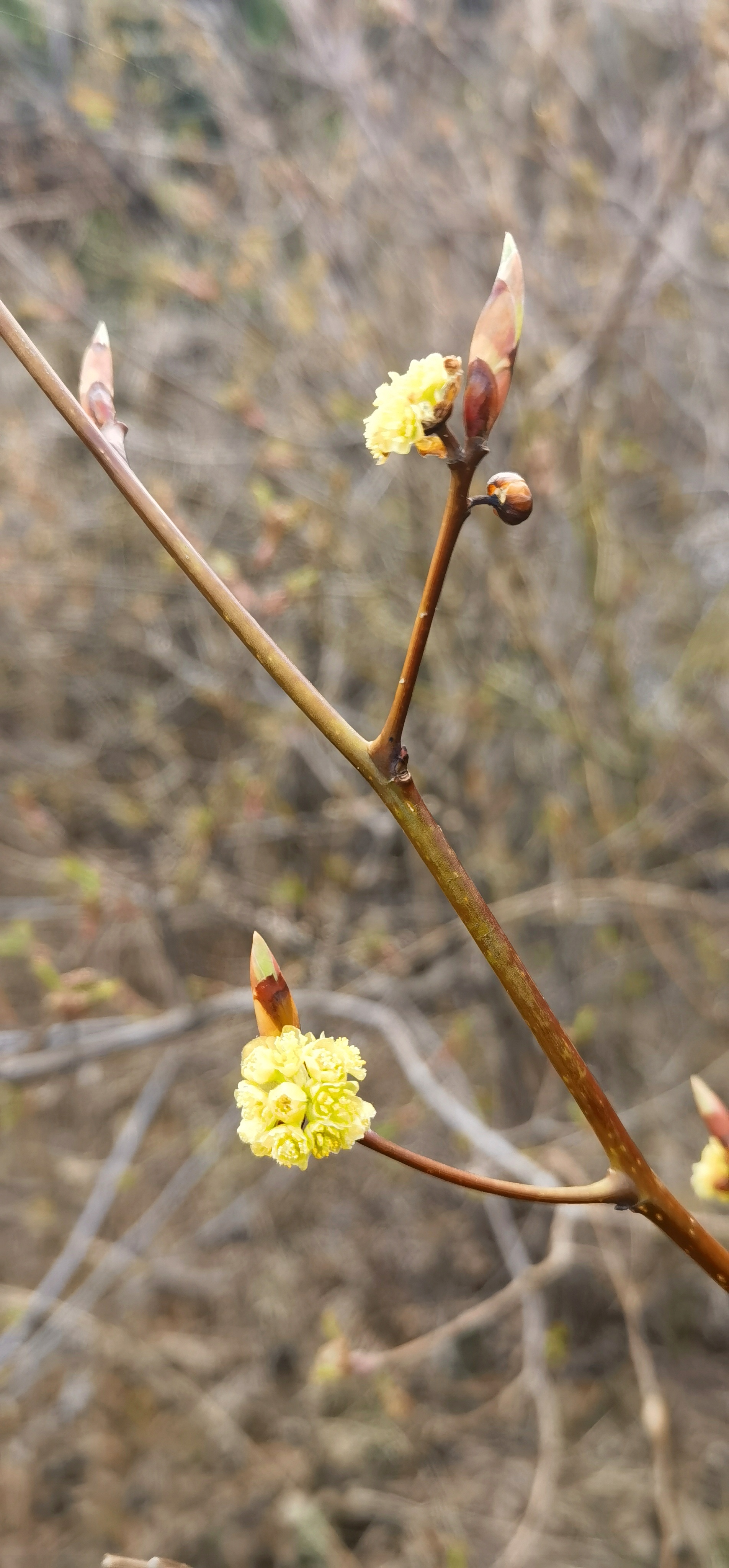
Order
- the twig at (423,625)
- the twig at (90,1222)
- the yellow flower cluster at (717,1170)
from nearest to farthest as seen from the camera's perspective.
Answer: the twig at (423,625), the yellow flower cluster at (717,1170), the twig at (90,1222)

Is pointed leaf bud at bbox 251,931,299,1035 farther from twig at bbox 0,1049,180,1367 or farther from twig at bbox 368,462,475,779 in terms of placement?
twig at bbox 0,1049,180,1367

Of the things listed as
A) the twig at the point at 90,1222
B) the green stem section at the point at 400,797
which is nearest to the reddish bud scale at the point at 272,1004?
the green stem section at the point at 400,797

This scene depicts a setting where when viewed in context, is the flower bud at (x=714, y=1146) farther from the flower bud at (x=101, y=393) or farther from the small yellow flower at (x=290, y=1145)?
the flower bud at (x=101, y=393)

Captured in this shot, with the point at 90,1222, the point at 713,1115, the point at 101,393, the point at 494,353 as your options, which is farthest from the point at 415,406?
the point at 90,1222

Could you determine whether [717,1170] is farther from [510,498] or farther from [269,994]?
[510,498]

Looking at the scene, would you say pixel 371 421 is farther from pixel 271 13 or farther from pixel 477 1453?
pixel 271 13
